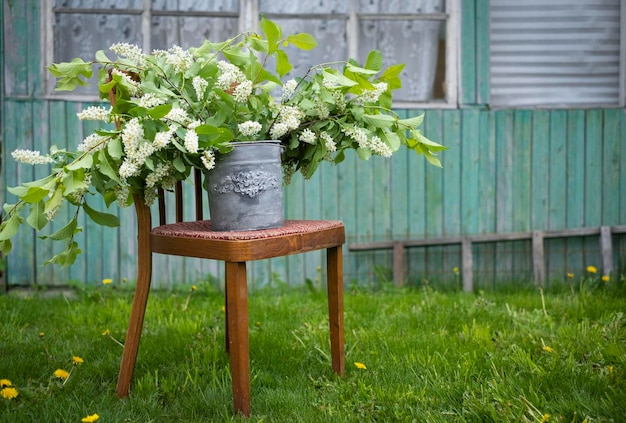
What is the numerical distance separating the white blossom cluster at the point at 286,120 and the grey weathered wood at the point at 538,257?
2659 millimetres

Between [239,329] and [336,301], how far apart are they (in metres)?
0.49

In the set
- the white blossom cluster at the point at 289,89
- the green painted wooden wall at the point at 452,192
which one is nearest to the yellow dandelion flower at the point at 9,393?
the white blossom cluster at the point at 289,89

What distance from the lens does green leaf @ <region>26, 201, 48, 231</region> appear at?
6.37ft

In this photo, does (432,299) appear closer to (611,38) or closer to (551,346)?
(551,346)

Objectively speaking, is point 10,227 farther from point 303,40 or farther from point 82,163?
point 303,40

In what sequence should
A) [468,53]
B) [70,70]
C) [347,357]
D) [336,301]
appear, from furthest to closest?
1. [468,53]
2. [347,357]
3. [336,301]
4. [70,70]

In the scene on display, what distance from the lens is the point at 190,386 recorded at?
7.72 feet

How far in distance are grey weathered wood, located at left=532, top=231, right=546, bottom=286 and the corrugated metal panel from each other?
87 cm

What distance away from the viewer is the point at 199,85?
2061 millimetres

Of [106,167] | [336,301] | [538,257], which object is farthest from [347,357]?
[538,257]

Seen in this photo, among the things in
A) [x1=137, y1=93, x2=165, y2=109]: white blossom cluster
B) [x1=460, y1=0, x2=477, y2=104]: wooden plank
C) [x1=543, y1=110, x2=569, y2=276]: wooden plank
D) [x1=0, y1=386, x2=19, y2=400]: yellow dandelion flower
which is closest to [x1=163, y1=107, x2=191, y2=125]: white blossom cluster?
[x1=137, y1=93, x2=165, y2=109]: white blossom cluster

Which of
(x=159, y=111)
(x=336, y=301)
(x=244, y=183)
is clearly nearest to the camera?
(x=159, y=111)

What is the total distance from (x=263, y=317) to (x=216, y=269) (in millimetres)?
1006

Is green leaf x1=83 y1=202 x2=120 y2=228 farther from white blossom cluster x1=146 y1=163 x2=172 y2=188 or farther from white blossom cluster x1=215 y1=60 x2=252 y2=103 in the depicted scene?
white blossom cluster x1=215 y1=60 x2=252 y2=103
